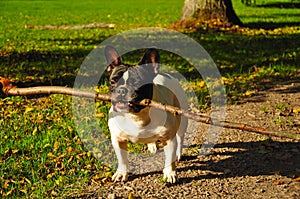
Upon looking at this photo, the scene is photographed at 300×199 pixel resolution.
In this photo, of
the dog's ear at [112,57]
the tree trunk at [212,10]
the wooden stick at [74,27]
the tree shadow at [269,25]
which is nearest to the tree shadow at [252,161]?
the dog's ear at [112,57]

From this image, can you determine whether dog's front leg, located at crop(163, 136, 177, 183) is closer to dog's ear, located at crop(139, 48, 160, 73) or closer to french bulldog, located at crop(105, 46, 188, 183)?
french bulldog, located at crop(105, 46, 188, 183)

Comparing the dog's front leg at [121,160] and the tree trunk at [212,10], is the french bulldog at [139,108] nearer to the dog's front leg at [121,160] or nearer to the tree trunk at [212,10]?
the dog's front leg at [121,160]

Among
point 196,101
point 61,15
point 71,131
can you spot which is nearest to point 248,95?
point 196,101

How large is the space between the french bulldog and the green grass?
75 cm

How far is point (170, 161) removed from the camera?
4.86 metres

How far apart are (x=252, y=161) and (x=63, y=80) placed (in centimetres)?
503

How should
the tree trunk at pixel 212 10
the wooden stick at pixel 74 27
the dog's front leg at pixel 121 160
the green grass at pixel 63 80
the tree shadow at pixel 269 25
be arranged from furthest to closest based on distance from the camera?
1. the wooden stick at pixel 74 27
2. the tree shadow at pixel 269 25
3. the tree trunk at pixel 212 10
4. the green grass at pixel 63 80
5. the dog's front leg at pixel 121 160

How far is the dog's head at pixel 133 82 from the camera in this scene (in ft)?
14.1

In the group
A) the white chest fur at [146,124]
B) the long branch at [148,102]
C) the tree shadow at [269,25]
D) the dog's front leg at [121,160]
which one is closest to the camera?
the long branch at [148,102]

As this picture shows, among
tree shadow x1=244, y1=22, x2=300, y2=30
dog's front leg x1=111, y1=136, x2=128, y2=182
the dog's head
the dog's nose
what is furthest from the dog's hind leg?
tree shadow x1=244, y1=22, x2=300, y2=30

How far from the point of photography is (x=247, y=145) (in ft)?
19.9

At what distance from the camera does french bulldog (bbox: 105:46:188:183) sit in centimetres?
433

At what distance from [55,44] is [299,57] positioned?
740 cm

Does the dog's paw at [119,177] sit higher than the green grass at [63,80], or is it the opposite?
the green grass at [63,80]
